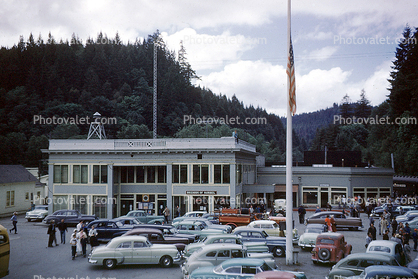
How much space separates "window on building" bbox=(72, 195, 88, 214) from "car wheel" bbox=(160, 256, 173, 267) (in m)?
22.9

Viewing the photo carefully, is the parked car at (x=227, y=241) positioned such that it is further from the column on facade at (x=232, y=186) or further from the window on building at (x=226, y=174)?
the window on building at (x=226, y=174)

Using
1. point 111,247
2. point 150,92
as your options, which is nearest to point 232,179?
point 111,247

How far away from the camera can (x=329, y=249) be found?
1778 cm

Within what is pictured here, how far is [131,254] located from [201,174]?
2004 cm

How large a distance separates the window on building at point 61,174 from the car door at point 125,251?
23.6 meters

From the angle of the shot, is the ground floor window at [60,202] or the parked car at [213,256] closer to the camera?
the parked car at [213,256]

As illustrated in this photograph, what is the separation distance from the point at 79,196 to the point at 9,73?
3661 inches

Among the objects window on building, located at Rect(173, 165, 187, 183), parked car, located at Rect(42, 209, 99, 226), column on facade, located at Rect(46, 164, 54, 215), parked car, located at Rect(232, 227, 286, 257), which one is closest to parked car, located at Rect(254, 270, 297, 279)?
parked car, located at Rect(232, 227, 286, 257)

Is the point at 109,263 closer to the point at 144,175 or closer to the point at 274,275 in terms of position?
the point at 274,275

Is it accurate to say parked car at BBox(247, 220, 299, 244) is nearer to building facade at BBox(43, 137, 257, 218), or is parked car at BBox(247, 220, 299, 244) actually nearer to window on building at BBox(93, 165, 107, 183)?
building facade at BBox(43, 137, 257, 218)

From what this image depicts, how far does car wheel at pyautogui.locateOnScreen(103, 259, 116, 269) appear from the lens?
1750 centimetres

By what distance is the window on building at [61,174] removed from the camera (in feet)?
127

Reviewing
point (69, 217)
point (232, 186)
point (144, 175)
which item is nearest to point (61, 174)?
point (69, 217)

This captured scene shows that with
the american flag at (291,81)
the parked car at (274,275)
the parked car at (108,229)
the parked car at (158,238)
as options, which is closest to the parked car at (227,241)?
the parked car at (158,238)
